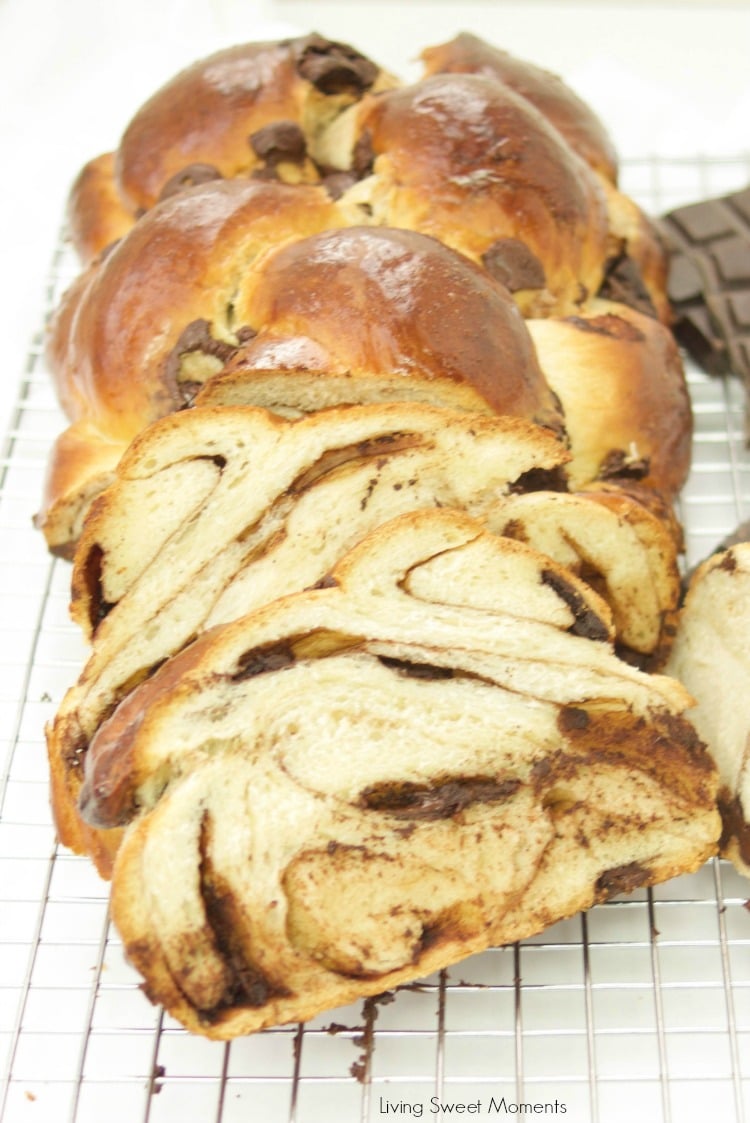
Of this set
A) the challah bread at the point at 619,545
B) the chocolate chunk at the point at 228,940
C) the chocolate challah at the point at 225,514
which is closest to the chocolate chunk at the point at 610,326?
the challah bread at the point at 619,545

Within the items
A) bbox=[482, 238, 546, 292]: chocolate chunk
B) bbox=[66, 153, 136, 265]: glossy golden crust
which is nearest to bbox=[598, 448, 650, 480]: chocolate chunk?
bbox=[482, 238, 546, 292]: chocolate chunk

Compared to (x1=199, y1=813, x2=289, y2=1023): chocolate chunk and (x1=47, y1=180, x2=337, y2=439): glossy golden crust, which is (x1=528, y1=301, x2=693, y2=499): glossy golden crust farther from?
(x1=199, y1=813, x2=289, y2=1023): chocolate chunk

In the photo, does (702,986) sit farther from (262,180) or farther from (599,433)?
(262,180)

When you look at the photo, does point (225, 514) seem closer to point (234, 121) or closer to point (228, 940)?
point (228, 940)

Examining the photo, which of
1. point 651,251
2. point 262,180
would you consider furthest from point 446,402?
point 651,251

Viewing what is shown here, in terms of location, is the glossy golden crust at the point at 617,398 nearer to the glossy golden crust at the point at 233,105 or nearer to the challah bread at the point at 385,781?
the challah bread at the point at 385,781

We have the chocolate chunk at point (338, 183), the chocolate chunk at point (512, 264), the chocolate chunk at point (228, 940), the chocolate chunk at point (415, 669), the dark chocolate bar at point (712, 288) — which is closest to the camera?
the chocolate chunk at point (228, 940)
